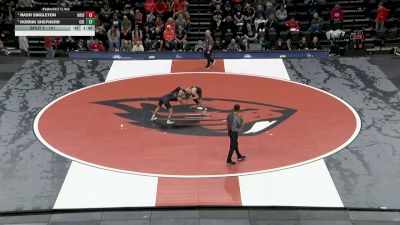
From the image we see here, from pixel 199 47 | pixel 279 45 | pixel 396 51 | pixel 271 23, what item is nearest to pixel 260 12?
pixel 271 23

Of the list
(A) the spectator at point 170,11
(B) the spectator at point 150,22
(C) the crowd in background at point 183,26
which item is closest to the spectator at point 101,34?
(C) the crowd in background at point 183,26

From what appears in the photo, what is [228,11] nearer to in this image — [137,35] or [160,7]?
[160,7]

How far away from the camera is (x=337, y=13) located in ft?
85.4

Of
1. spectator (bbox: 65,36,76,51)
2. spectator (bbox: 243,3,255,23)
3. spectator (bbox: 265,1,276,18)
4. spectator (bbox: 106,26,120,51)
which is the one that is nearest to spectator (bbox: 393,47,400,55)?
spectator (bbox: 265,1,276,18)

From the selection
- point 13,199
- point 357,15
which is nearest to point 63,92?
point 13,199

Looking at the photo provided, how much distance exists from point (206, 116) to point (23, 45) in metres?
9.71

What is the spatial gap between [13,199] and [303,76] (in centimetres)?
1130

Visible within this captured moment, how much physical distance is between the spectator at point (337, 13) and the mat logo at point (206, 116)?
856 centimetres

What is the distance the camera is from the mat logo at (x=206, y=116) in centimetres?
1744

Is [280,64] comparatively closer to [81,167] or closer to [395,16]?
[395,16]

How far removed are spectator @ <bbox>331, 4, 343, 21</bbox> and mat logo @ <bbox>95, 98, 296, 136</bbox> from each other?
856 centimetres

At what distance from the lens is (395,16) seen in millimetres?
27156

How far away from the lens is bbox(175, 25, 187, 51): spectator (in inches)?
973
